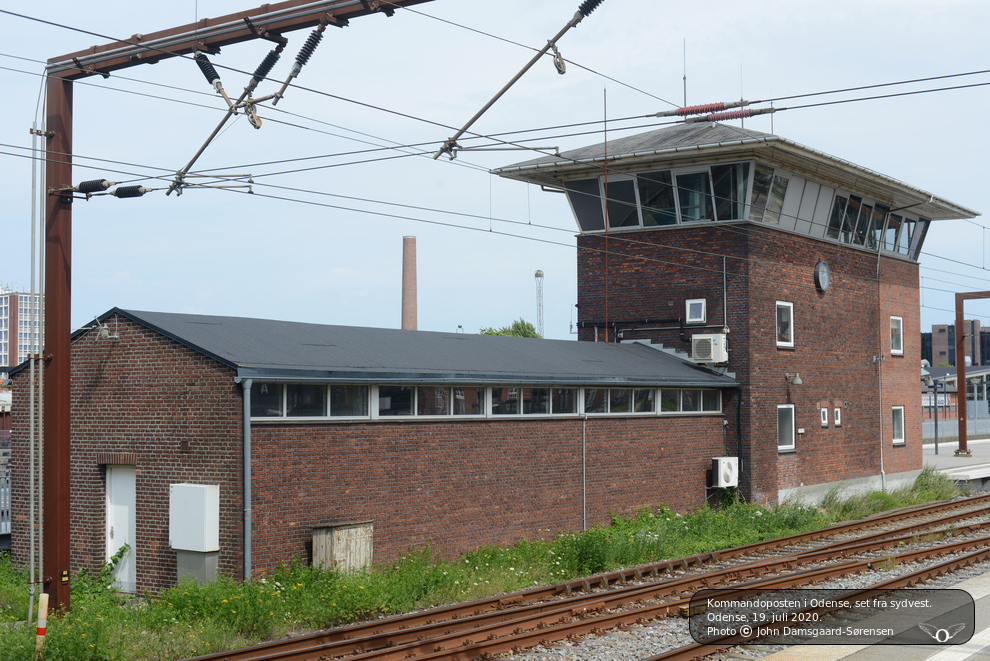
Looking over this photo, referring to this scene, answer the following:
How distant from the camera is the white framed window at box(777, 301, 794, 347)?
91.2 ft

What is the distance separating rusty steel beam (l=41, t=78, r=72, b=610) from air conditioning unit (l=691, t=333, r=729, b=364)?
677 inches

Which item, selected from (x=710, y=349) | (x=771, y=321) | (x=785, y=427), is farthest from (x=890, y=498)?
(x=710, y=349)

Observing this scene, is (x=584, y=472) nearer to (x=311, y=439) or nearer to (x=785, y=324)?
(x=311, y=439)

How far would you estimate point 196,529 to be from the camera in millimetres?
15047

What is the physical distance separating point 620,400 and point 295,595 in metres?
10.4

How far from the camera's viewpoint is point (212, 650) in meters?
12.1

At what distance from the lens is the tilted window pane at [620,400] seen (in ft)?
73.3

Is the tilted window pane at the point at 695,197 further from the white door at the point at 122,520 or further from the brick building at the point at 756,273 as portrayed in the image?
the white door at the point at 122,520

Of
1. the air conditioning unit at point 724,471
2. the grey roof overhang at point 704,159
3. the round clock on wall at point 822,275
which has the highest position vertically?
the grey roof overhang at point 704,159

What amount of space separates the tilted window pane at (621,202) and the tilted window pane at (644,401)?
6279 millimetres

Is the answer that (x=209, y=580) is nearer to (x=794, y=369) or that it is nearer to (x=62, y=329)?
(x=62, y=329)

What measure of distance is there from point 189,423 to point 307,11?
22.4 feet

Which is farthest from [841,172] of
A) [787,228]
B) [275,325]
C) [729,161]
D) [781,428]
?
[275,325]

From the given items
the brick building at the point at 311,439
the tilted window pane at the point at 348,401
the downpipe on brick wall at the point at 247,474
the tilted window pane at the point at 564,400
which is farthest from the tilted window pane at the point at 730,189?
the downpipe on brick wall at the point at 247,474
